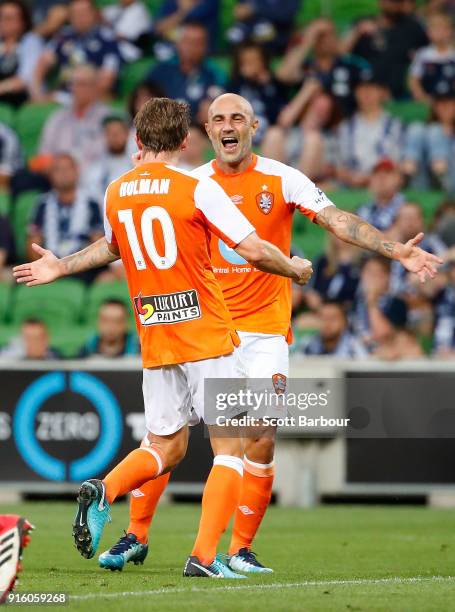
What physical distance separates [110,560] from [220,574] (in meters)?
0.81

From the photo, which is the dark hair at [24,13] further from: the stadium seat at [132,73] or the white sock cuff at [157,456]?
the white sock cuff at [157,456]

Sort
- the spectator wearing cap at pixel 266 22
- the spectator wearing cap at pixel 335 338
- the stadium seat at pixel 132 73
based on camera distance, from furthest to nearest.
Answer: the stadium seat at pixel 132 73 → the spectator wearing cap at pixel 266 22 → the spectator wearing cap at pixel 335 338

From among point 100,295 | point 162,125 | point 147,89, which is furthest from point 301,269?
point 147,89

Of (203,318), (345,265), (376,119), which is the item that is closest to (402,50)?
(376,119)

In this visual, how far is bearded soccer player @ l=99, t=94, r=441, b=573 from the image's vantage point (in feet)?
25.7

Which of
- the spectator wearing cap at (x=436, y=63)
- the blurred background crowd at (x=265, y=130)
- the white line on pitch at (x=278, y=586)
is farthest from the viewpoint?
the spectator wearing cap at (x=436, y=63)

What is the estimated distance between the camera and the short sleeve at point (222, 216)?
6.91m

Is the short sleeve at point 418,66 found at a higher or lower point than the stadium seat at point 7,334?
higher

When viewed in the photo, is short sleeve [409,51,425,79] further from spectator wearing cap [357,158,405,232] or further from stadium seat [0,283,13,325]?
stadium seat [0,283,13,325]

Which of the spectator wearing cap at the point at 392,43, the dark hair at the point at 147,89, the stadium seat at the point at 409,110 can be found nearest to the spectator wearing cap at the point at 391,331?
the stadium seat at the point at 409,110

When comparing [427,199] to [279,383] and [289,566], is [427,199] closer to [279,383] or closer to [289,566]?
[279,383]

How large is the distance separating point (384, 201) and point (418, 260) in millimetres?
8221

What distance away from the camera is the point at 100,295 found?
15.9m

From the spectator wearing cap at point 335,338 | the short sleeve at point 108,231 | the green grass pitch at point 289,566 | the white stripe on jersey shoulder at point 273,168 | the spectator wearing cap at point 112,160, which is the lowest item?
the green grass pitch at point 289,566
